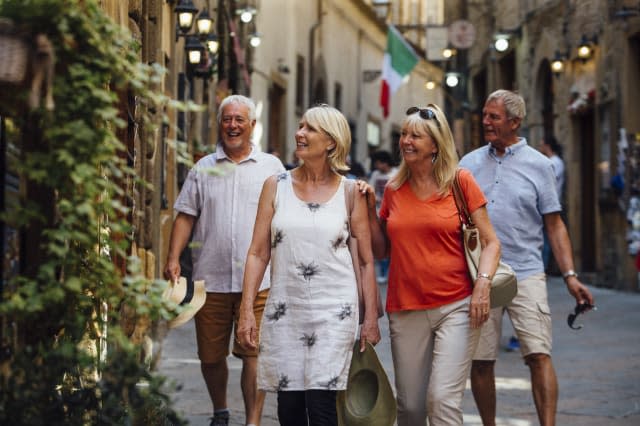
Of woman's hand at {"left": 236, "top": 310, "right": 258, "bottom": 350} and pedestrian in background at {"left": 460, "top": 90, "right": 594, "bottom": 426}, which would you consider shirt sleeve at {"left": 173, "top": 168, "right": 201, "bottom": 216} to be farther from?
woman's hand at {"left": 236, "top": 310, "right": 258, "bottom": 350}

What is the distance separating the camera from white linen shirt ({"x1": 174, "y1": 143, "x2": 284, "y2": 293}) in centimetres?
736

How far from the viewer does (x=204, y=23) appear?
15898mm

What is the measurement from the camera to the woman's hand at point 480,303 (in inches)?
228

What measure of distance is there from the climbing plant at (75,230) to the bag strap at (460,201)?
2199 millimetres

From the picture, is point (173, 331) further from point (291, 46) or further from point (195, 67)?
point (291, 46)

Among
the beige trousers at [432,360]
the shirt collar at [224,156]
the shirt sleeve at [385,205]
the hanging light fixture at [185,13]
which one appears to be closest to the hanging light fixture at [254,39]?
the hanging light fixture at [185,13]

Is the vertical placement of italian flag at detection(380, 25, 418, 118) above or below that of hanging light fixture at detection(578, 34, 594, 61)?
above

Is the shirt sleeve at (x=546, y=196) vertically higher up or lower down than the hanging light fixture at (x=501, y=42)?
lower down

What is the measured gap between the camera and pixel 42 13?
3.66m

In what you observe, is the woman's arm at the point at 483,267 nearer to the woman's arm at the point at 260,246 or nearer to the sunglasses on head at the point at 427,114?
the sunglasses on head at the point at 427,114

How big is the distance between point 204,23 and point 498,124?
9.18 metres

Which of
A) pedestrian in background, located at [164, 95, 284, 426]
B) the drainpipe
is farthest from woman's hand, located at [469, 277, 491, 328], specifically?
the drainpipe

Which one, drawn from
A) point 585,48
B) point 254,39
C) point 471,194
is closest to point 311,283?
point 471,194

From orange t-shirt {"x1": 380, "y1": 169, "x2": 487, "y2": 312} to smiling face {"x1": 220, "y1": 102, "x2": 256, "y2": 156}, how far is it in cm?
169
